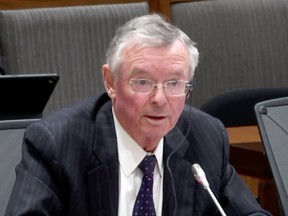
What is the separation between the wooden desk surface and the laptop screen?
0.81 meters

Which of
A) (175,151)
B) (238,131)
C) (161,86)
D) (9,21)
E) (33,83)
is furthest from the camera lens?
(9,21)

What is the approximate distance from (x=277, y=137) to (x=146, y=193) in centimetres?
38

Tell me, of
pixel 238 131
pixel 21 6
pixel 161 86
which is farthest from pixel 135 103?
pixel 21 6

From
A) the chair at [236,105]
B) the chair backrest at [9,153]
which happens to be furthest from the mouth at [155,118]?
the chair at [236,105]

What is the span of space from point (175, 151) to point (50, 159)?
0.31m

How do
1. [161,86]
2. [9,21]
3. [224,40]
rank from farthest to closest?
1. [224,40]
2. [9,21]
3. [161,86]

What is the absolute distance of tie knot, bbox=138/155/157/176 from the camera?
1769 mm

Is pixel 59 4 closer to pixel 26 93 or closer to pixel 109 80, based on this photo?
pixel 26 93

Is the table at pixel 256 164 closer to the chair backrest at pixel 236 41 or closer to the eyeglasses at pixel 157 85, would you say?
the eyeglasses at pixel 157 85

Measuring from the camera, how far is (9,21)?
3.57 metres

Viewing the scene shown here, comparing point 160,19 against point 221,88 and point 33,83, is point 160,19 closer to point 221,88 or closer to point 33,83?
point 33,83

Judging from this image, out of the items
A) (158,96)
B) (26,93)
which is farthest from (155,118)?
(26,93)

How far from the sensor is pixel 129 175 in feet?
5.79

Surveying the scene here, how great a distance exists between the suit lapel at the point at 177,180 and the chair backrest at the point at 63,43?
6.04 ft
